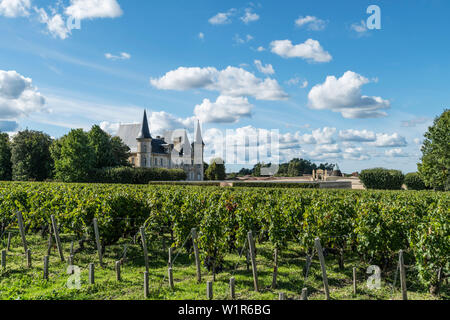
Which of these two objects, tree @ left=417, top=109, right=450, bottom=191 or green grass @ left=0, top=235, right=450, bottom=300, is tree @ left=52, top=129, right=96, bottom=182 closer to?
green grass @ left=0, top=235, right=450, bottom=300

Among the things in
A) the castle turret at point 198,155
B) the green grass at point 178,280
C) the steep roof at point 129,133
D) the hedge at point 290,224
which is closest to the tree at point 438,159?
the hedge at point 290,224

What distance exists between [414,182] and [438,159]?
7974 millimetres

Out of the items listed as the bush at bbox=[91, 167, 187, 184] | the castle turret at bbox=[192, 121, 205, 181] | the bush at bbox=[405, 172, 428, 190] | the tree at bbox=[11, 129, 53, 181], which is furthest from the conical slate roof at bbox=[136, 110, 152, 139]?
the bush at bbox=[405, 172, 428, 190]

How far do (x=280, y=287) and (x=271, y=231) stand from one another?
58.5 inches

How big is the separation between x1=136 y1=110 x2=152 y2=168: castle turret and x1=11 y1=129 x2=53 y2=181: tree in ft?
Result: 56.8

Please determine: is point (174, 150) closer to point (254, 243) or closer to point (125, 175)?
point (125, 175)

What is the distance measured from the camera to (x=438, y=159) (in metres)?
32.3

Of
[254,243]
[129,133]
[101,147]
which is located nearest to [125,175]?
[101,147]

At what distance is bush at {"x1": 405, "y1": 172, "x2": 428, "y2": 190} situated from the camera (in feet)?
129
